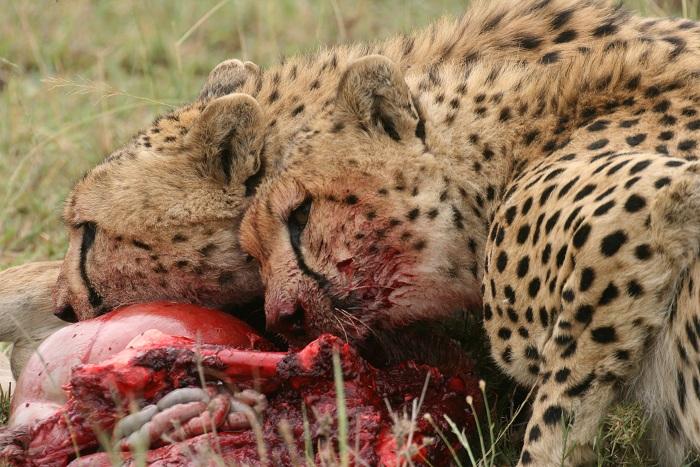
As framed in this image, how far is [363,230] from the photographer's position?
381 centimetres

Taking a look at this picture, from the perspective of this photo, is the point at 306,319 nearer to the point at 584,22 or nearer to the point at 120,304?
the point at 120,304

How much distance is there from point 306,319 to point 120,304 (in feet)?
2.57

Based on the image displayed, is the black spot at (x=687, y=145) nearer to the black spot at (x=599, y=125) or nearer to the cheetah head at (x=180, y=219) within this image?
the black spot at (x=599, y=125)

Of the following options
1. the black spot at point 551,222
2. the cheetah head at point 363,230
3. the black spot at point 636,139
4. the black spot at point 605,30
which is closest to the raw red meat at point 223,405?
the cheetah head at point 363,230

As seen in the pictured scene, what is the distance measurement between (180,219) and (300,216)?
482 mm

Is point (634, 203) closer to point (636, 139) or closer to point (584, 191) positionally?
point (584, 191)

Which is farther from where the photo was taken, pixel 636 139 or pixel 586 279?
pixel 636 139

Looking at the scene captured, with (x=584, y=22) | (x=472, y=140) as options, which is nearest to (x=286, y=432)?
(x=472, y=140)

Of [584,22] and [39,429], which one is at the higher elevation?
[584,22]

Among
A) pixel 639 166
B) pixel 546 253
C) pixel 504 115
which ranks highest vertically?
pixel 504 115

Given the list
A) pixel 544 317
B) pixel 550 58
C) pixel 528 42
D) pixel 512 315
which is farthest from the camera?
pixel 528 42

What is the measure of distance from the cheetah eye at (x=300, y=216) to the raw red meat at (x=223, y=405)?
60 centimetres

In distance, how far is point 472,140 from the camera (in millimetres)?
3928

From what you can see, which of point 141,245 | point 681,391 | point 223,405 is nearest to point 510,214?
point 681,391
